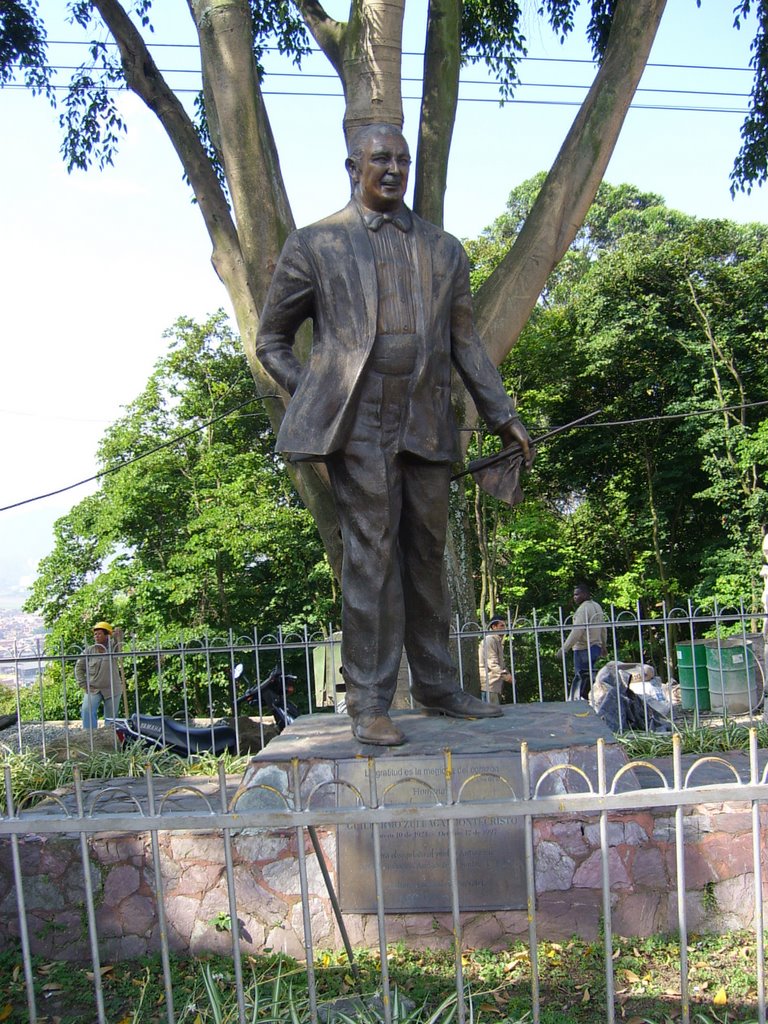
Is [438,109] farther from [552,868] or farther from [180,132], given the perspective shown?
[552,868]

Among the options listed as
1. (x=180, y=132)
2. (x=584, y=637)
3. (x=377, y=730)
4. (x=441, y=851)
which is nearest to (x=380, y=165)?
(x=377, y=730)

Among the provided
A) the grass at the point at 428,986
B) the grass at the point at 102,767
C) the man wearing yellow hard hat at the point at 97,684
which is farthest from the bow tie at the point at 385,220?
the man wearing yellow hard hat at the point at 97,684

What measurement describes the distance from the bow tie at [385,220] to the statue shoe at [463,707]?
1.94m

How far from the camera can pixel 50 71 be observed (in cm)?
836

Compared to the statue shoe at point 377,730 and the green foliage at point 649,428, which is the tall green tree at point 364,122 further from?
the green foliage at point 649,428

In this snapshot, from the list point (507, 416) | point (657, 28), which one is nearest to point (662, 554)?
point (657, 28)

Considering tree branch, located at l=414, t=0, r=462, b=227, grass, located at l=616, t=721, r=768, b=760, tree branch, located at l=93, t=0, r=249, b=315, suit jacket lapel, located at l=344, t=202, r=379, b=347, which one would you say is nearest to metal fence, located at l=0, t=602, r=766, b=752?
grass, located at l=616, t=721, r=768, b=760

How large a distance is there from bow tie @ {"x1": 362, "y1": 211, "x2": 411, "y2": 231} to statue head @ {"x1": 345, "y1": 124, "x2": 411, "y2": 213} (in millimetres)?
24

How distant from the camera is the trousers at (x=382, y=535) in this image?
3.99m

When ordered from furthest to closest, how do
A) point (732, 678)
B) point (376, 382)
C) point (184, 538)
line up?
point (184, 538) < point (732, 678) < point (376, 382)

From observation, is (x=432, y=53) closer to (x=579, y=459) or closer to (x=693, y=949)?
(x=693, y=949)

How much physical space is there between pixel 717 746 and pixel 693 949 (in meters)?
2.11

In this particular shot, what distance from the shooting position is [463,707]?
444 cm

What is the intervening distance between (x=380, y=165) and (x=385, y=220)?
0.70 ft
